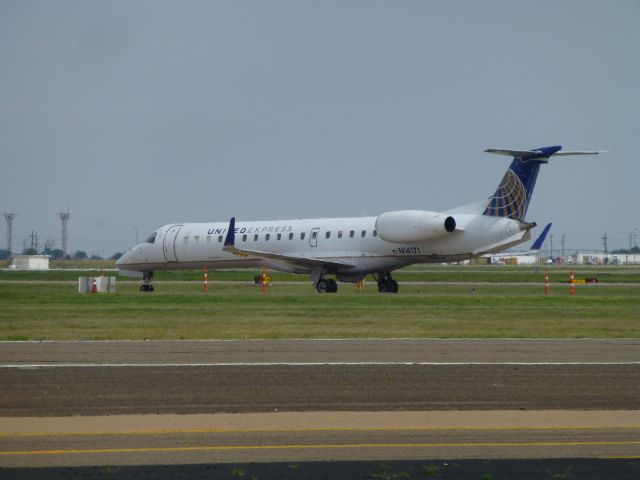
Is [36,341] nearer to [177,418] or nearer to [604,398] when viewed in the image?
[177,418]

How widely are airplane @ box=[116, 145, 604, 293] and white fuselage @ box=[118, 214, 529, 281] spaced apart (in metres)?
0.04

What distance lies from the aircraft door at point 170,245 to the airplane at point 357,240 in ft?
0.15

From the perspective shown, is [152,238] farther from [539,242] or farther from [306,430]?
[306,430]

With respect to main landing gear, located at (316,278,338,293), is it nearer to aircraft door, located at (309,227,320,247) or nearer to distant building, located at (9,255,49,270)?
aircraft door, located at (309,227,320,247)

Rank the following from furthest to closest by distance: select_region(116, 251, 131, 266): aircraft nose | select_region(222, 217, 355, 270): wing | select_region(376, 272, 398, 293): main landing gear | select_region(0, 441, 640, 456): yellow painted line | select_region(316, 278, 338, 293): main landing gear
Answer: select_region(116, 251, 131, 266): aircraft nose, select_region(376, 272, 398, 293): main landing gear, select_region(316, 278, 338, 293): main landing gear, select_region(222, 217, 355, 270): wing, select_region(0, 441, 640, 456): yellow painted line

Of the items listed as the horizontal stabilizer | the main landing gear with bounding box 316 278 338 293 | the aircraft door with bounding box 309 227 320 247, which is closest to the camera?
the main landing gear with bounding box 316 278 338 293

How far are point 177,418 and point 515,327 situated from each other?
15.0 metres

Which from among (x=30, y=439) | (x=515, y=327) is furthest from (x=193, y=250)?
(x=30, y=439)

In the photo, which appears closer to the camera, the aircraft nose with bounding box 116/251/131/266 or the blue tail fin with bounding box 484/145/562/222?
the blue tail fin with bounding box 484/145/562/222

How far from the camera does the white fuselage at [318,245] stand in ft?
147

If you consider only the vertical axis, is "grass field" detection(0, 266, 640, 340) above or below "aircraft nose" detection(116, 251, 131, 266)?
below

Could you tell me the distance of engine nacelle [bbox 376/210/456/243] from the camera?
44812 millimetres

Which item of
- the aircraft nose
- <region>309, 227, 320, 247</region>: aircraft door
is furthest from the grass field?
the aircraft nose

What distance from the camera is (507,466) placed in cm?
972
